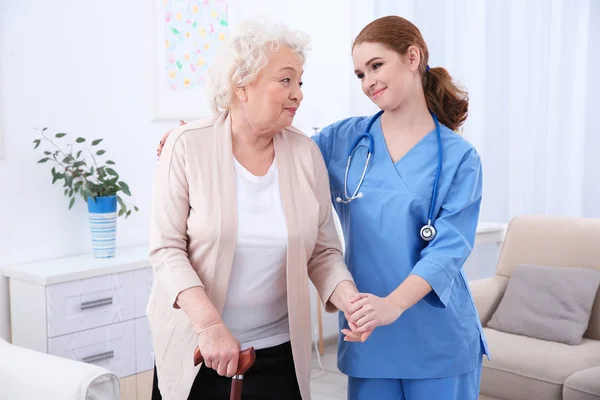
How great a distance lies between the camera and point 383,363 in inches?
73.9

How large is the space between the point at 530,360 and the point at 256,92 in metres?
1.87

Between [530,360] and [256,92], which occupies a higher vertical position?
[256,92]

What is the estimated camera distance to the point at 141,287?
10.9ft

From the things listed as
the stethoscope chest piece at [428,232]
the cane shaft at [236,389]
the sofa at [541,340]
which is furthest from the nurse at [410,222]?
the sofa at [541,340]

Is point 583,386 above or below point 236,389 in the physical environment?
below

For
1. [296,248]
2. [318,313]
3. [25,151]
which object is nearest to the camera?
[296,248]

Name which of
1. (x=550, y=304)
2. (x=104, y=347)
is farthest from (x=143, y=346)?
(x=550, y=304)

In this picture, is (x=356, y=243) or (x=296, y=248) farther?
(x=356, y=243)

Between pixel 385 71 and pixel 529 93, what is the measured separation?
7.91 feet

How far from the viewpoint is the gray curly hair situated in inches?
65.1

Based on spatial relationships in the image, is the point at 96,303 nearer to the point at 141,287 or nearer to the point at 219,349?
the point at 141,287

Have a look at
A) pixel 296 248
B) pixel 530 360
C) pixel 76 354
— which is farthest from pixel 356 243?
pixel 76 354

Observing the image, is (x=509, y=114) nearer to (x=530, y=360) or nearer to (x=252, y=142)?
(x=530, y=360)

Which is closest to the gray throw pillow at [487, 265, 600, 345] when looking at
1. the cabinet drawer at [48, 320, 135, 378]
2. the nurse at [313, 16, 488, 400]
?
the nurse at [313, 16, 488, 400]
